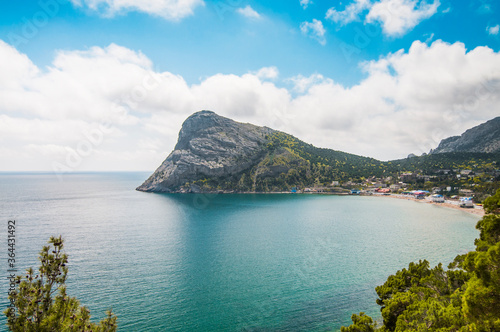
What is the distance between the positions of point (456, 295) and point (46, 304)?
29.3m

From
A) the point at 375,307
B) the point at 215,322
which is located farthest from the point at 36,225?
the point at 375,307

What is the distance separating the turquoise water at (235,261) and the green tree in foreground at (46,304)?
77.0 feet

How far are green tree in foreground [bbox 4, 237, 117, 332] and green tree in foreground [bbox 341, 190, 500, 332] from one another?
66.7 feet

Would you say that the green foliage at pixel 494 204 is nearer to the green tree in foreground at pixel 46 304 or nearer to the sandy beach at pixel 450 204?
the green tree in foreground at pixel 46 304

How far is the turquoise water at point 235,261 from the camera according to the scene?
35.4 m

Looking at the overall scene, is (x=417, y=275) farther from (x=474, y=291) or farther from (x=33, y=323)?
(x=33, y=323)

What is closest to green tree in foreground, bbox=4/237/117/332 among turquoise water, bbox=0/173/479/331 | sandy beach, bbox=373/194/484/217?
turquoise water, bbox=0/173/479/331

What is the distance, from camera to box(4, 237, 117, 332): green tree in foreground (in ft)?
36.7

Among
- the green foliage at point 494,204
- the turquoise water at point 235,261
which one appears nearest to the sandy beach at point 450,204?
the turquoise water at point 235,261

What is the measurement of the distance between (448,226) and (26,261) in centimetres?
11981

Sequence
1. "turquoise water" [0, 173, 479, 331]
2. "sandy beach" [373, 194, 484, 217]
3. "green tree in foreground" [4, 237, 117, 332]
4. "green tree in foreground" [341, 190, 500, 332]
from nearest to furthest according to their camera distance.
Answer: "green tree in foreground" [4, 237, 117, 332]
"green tree in foreground" [341, 190, 500, 332]
"turquoise water" [0, 173, 479, 331]
"sandy beach" [373, 194, 484, 217]

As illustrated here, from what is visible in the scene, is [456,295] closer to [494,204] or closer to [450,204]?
[494,204]

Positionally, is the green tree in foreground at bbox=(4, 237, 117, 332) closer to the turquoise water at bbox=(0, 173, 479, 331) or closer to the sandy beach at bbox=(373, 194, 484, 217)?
the turquoise water at bbox=(0, 173, 479, 331)

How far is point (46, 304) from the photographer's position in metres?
11.9
